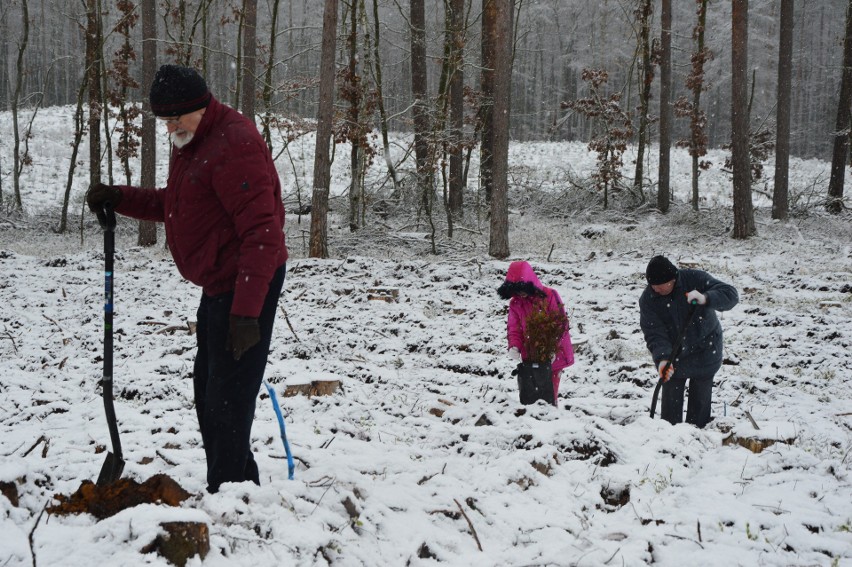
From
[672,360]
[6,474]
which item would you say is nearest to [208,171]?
[6,474]

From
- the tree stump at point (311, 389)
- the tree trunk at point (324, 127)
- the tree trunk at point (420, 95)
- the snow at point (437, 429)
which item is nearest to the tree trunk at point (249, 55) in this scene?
the tree trunk at point (324, 127)

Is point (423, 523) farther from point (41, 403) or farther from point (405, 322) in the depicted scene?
point (405, 322)

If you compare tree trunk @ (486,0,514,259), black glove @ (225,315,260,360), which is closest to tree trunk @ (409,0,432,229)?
tree trunk @ (486,0,514,259)

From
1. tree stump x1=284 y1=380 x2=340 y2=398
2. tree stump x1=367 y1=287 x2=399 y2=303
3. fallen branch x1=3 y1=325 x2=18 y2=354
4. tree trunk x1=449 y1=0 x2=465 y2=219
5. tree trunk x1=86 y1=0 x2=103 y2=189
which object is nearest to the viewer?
tree stump x1=284 y1=380 x2=340 y2=398

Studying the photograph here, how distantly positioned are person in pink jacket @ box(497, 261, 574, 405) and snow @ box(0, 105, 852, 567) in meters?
0.51

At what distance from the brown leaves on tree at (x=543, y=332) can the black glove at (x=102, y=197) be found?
336 cm

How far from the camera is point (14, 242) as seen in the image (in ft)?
59.2

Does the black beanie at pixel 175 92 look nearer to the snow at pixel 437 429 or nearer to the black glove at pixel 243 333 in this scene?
the black glove at pixel 243 333

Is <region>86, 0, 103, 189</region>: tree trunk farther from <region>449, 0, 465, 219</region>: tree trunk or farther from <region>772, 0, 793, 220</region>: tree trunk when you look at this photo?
<region>772, 0, 793, 220</region>: tree trunk

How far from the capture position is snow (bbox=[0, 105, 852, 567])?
3.04m

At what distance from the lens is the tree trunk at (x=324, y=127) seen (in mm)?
12719

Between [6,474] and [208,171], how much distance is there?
1.57 metres

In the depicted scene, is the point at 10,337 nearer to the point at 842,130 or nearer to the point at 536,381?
the point at 536,381

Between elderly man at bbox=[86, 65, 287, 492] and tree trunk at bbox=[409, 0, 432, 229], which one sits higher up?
tree trunk at bbox=[409, 0, 432, 229]
